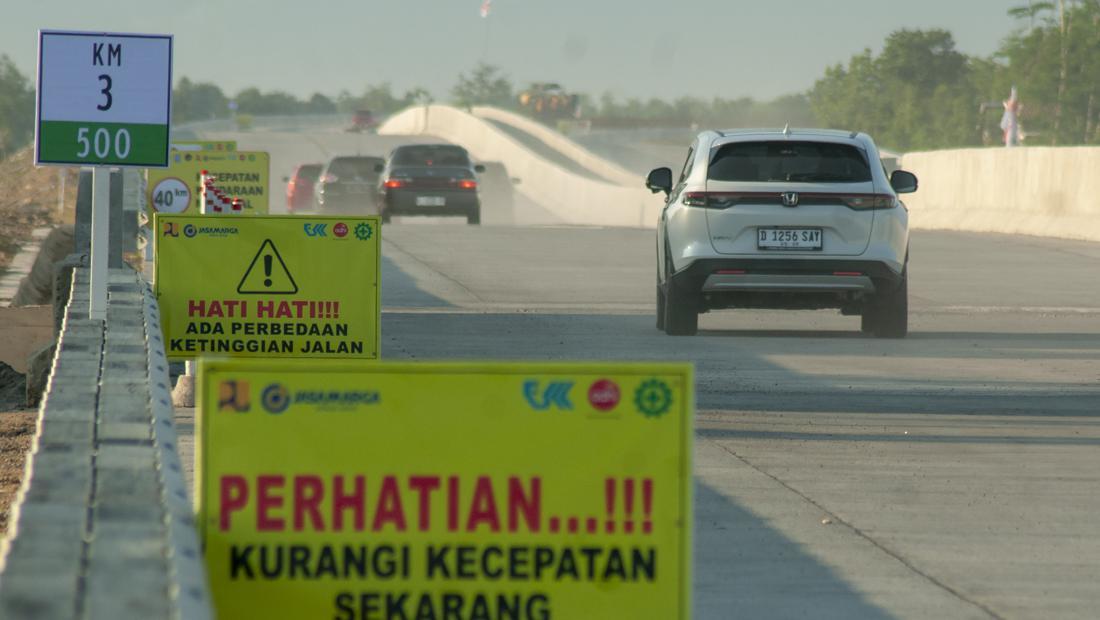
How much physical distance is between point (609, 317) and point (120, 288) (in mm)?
8543

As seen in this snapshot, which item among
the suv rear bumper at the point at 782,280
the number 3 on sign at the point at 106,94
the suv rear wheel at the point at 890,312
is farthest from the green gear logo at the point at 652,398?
the suv rear wheel at the point at 890,312

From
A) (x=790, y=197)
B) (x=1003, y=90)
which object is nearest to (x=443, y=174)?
(x=790, y=197)

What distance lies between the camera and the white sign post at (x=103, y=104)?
1087 centimetres

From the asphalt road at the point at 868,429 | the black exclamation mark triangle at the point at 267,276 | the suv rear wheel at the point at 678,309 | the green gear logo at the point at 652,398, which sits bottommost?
the asphalt road at the point at 868,429

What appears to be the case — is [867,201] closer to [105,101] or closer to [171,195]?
[105,101]

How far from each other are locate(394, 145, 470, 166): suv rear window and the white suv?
80.3 feet

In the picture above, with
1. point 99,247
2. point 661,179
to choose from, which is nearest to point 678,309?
point 661,179

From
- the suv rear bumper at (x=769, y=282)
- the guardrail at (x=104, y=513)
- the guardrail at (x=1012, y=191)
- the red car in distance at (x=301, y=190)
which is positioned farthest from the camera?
the red car in distance at (x=301, y=190)

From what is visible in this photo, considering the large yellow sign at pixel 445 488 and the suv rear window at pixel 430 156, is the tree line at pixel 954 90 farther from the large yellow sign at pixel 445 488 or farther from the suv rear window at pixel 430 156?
the large yellow sign at pixel 445 488

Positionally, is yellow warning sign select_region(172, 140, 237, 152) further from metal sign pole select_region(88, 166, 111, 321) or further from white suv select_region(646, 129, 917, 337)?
metal sign pole select_region(88, 166, 111, 321)

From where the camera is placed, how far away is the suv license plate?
16.0m

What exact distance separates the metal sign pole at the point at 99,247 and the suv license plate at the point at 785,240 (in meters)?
6.21

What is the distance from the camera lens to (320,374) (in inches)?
172

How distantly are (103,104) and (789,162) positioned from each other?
21.7ft
